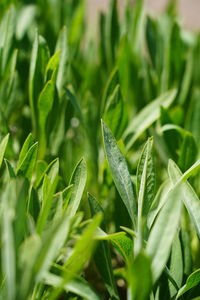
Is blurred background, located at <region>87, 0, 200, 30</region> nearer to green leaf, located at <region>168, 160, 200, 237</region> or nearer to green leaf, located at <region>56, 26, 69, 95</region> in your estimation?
green leaf, located at <region>56, 26, 69, 95</region>

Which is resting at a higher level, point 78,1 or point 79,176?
point 78,1

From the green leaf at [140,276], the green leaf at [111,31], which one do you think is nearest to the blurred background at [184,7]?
the green leaf at [111,31]

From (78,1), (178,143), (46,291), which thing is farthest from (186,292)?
(78,1)

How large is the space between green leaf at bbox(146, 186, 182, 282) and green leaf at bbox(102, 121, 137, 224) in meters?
0.14

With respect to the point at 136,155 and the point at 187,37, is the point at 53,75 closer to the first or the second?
the point at 136,155

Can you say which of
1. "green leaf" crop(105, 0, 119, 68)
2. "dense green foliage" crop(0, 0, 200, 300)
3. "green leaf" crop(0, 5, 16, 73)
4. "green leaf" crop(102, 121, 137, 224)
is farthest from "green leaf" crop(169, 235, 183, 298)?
"green leaf" crop(105, 0, 119, 68)

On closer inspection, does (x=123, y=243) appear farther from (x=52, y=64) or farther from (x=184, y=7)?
(x=184, y=7)

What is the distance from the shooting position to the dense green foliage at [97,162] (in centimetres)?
68

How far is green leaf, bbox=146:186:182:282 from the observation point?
2.26 ft

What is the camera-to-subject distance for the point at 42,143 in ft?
3.79

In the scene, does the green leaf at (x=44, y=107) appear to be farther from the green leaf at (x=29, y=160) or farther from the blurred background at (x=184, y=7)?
the blurred background at (x=184, y=7)

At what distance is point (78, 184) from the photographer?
847 mm

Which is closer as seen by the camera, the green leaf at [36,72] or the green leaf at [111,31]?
the green leaf at [36,72]

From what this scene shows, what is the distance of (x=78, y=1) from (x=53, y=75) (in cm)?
A: 78
